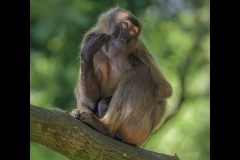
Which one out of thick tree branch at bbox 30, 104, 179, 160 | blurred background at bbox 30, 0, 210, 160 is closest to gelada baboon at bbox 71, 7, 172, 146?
thick tree branch at bbox 30, 104, 179, 160

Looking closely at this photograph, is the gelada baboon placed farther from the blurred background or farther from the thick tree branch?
the blurred background

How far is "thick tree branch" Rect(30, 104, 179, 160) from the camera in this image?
4.36 meters

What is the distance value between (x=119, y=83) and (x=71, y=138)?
124cm

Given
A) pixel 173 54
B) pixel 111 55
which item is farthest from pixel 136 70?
pixel 173 54

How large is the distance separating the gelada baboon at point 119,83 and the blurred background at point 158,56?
106 inches

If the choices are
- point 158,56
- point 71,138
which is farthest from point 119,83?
point 158,56

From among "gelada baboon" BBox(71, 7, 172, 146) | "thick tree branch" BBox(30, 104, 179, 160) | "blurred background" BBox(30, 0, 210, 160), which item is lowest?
"thick tree branch" BBox(30, 104, 179, 160)

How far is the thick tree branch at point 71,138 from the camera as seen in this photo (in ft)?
14.3

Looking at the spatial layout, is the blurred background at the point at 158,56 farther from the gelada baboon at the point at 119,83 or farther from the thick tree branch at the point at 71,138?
the thick tree branch at the point at 71,138

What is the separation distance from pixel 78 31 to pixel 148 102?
4.27 m

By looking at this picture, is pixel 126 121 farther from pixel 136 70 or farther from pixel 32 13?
pixel 32 13

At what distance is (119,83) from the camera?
5668mm

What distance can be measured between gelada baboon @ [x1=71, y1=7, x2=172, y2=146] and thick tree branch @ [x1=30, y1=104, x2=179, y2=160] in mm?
360
